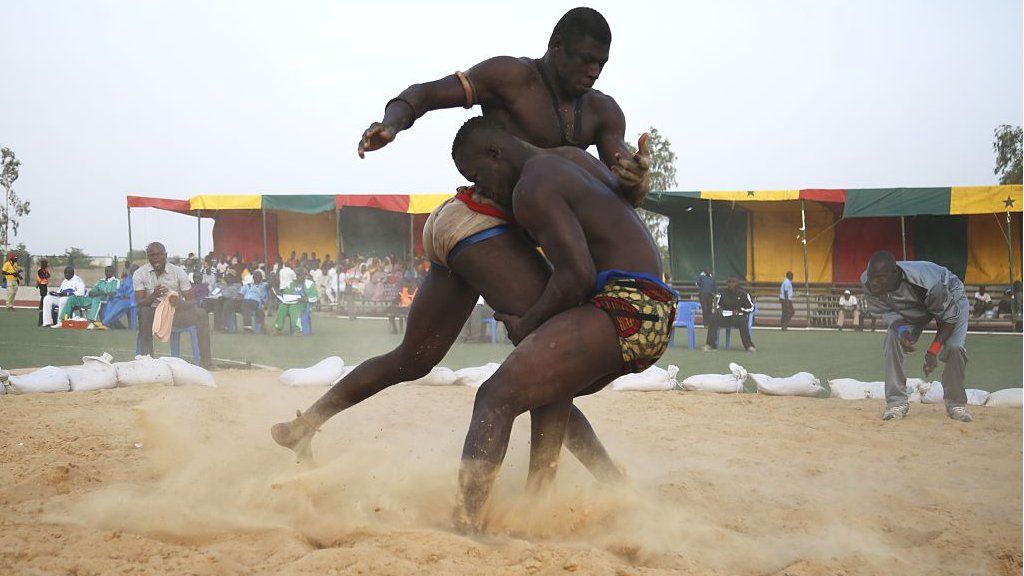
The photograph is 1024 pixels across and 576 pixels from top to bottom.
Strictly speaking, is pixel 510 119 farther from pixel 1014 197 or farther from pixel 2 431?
pixel 1014 197

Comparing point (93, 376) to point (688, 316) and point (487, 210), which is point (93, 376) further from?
point (688, 316)

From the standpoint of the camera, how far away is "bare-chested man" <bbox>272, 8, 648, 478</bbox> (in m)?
3.03

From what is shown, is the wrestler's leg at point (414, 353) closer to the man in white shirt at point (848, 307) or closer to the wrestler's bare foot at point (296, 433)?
the wrestler's bare foot at point (296, 433)

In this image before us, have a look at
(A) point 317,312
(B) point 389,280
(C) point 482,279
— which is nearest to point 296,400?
(C) point 482,279

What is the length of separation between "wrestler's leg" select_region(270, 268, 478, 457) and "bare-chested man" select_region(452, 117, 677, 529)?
1.46 ft

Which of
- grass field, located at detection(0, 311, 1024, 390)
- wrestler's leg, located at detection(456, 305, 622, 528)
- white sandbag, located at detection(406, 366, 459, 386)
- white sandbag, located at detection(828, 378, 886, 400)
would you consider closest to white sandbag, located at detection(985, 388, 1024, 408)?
white sandbag, located at detection(828, 378, 886, 400)

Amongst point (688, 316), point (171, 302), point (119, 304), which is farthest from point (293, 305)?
point (688, 316)

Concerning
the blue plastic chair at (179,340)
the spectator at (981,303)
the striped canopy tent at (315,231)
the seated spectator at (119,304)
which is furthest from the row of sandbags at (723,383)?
the striped canopy tent at (315,231)

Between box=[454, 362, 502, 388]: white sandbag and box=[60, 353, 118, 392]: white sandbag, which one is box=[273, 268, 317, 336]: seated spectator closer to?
box=[60, 353, 118, 392]: white sandbag

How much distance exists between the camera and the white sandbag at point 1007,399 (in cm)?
695

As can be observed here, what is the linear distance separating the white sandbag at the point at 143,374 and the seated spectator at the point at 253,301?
24.6 feet

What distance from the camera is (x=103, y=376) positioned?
6.89 metres

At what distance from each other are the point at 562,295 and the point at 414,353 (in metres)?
0.92

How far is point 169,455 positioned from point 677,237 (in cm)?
1739
